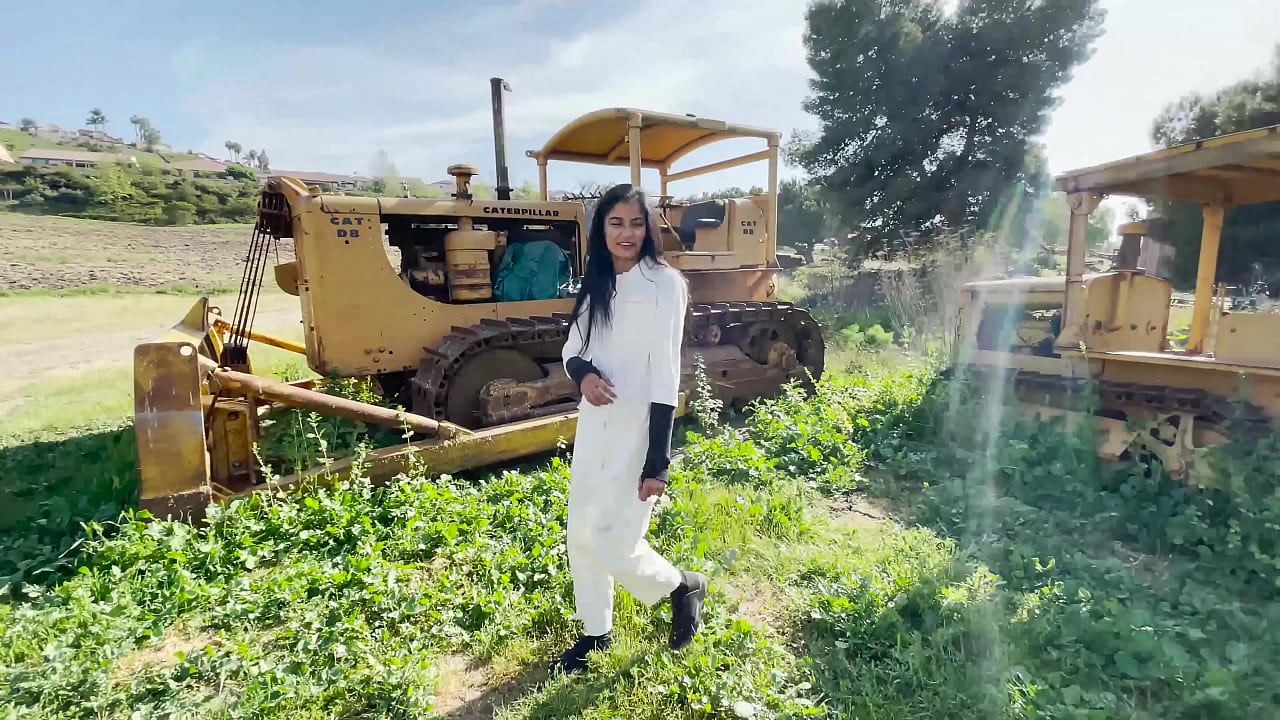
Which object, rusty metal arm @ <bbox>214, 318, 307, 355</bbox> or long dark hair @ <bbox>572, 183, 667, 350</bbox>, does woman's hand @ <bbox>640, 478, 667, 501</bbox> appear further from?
rusty metal arm @ <bbox>214, 318, 307, 355</bbox>

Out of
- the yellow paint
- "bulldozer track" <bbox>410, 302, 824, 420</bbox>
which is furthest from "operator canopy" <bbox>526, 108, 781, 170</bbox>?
the yellow paint

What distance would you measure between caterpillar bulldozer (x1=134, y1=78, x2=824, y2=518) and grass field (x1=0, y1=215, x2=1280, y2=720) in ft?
1.18

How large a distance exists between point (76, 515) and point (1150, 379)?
7.15 m

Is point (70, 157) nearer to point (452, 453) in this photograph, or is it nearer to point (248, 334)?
point (248, 334)

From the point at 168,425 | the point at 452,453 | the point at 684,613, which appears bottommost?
the point at 684,613

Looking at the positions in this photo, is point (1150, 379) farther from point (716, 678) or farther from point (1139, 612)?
point (716, 678)

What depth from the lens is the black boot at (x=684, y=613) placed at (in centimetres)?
259

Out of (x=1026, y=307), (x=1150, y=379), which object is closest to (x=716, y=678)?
(x=1150, y=379)

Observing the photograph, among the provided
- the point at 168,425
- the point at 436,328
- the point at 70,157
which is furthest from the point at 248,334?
the point at 70,157

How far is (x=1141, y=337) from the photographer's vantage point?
5.25 metres

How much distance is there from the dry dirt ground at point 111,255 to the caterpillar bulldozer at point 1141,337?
24459 mm

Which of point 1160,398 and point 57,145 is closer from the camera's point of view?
point 1160,398

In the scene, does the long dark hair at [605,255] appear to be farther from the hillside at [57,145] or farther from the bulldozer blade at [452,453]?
the hillside at [57,145]

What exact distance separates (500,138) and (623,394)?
4290 millimetres
